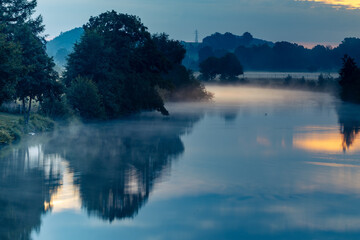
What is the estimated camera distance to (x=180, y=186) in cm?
2686

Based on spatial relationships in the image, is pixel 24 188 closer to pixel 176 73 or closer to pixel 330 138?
pixel 330 138

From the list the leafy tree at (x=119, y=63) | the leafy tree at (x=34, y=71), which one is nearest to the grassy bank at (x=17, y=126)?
the leafy tree at (x=34, y=71)

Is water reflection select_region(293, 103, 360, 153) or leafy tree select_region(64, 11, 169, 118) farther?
leafy tree select_region(64, 11, 169, 118)

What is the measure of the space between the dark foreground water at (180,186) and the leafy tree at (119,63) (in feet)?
32.9

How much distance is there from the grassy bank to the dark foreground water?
127cm

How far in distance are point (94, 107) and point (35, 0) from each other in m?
35.7

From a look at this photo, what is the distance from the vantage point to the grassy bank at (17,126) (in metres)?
39.6

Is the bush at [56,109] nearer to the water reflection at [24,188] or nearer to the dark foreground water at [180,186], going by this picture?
the dark foreground water at [180,186]

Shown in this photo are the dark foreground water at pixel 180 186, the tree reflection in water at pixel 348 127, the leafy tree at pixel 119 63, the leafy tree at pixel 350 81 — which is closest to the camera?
the dark foreground water at pixel 180 186

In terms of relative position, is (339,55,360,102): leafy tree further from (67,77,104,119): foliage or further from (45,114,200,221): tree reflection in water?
(67,77,104,119): foliage

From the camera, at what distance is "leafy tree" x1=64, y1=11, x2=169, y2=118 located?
58312mm

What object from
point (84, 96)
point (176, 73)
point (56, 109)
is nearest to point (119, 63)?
point (84, 96)

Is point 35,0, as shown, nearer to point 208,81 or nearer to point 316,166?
point 316,166

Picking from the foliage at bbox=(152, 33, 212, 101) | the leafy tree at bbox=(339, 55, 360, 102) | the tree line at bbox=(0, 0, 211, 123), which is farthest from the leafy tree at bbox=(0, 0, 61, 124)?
the leafy tree at bbox=(339, 55, 360, 102)
